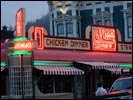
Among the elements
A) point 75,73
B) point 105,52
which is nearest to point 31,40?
point 75,73

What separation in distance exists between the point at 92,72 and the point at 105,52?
2.05 meters

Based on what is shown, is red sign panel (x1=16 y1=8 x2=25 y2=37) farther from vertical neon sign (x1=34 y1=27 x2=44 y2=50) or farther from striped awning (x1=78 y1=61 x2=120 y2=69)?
striped awning (x1=78 y1=61 x2=120 y2=69)

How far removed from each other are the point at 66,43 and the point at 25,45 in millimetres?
4141

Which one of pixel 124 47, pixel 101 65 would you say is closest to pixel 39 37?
pixel 101 65

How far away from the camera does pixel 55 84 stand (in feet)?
79.7

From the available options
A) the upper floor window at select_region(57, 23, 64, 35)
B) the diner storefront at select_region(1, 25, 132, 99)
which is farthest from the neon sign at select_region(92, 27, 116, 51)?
the upper floor window at select_region(57, 23, 64, 35)

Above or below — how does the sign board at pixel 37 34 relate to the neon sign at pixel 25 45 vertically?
above

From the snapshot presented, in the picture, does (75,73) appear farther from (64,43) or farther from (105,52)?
(105,52)

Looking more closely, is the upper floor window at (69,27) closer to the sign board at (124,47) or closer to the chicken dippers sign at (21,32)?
the sign board at (124,47)

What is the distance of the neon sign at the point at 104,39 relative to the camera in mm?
27672

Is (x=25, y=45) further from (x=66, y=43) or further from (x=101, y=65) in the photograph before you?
(x=101, y=65)

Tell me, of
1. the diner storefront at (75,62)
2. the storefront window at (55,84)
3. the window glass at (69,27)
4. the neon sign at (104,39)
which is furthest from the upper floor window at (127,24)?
the storefront window at (55,84)

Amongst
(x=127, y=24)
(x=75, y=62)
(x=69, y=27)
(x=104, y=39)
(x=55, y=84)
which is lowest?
(x=55, y=84)

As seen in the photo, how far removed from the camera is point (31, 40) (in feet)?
71.2
